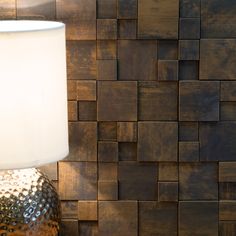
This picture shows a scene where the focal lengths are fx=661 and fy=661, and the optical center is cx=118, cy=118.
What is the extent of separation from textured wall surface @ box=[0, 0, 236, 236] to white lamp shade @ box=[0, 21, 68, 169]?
8.5 inches

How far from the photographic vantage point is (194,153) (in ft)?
5.24

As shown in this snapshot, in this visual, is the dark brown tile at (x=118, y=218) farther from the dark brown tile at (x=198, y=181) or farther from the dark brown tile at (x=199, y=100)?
the dark brown tile at (x=199, y=100)

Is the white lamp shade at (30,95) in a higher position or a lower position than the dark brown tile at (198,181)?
higher

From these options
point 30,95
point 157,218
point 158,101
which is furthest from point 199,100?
point 30,95

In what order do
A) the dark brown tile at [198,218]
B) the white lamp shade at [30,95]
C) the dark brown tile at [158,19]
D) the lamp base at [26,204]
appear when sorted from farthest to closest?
the dark brown tile at [198,218] < the dark brown tile at [158,19] < the lamp base at [26,204] < the white lamp shade at [30,95]

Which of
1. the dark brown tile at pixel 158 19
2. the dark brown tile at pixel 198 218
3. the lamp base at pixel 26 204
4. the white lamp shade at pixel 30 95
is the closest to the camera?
the white lamp shade at pixel 30 95

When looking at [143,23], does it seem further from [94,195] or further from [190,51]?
[94,195]

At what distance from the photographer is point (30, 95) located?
1.30m

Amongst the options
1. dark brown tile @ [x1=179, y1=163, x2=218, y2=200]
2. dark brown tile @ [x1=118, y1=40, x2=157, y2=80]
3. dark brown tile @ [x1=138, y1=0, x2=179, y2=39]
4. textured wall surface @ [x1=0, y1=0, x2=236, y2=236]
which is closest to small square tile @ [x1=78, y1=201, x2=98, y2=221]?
textured wall surface @ [x1=0, y1=0, x2=236, y2=236]

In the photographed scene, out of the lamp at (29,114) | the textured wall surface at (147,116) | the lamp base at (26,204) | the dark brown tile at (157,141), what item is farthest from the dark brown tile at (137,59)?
the lamp base at (26,204)

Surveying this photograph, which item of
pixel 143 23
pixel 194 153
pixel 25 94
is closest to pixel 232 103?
pixel 194 153

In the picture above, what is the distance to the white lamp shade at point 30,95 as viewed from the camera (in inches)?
50.4

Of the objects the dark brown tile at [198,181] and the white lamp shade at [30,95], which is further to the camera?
the dark brown tile at [198,181]

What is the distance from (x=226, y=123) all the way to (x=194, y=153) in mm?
105
